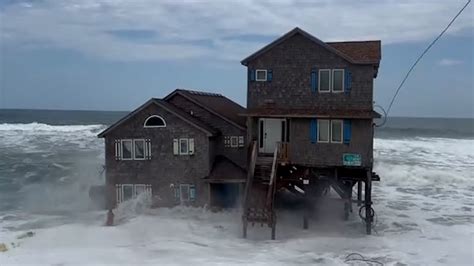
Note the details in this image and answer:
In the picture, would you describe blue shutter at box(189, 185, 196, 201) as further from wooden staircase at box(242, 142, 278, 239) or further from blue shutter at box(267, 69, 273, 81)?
blue shutter at box(267, 69, 273, 81)

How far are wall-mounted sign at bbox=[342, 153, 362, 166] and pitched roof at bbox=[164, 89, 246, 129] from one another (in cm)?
613

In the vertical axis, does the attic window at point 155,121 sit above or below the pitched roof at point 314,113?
below

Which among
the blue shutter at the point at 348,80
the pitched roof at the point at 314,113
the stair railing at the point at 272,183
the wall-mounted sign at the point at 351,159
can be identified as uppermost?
the blue shutter at the point at 348,80

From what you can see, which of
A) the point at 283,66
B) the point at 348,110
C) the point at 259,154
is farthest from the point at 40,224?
the point at 348,110

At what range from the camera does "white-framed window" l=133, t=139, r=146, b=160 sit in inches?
1064

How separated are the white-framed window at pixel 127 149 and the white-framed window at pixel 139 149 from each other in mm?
208

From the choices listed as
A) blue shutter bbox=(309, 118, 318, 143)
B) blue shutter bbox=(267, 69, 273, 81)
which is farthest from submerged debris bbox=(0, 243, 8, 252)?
blue shutter bbox=(309, 118, 318, 143)

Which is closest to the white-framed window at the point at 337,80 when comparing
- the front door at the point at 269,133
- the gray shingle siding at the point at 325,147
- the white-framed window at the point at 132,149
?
the gray shingle siding at the point at 325,147

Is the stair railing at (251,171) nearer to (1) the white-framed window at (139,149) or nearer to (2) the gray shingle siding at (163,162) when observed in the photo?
(2) the gray shingle siding at (163,162)

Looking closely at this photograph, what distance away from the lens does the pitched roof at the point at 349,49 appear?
2297cm

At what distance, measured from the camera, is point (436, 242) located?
880 inches

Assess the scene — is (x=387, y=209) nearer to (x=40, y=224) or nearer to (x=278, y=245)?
(x=278, y=245)

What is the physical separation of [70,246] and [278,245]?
810cm

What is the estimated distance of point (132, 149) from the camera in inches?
1070
